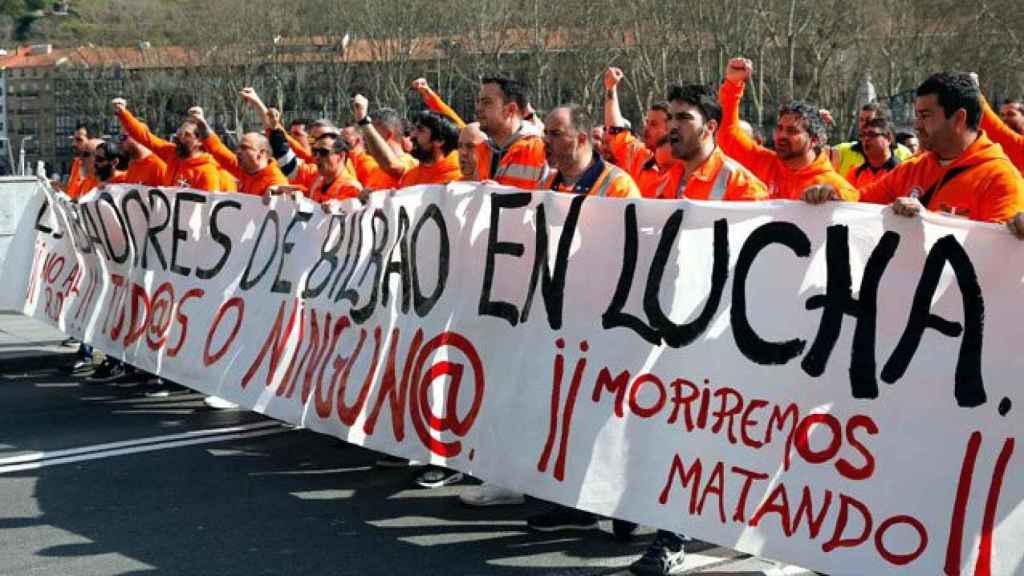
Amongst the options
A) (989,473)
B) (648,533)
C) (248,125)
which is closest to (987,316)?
(989,473)

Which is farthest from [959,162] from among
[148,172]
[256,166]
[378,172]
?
[148,172]

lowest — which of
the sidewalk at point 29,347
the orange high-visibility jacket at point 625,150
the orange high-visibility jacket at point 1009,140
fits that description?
the sidewalk at point 29,347

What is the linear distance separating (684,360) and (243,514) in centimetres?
229

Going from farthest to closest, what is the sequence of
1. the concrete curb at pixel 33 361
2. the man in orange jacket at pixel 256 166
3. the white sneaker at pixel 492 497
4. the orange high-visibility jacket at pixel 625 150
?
1. the concrete curb at pixel 33 361
2. the man in orange jacket at pixel 256 166
3. the orange high-visibility jacket at pixel 625 150
4. the white sneaker at pixel 492 497

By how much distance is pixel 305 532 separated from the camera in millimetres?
5980

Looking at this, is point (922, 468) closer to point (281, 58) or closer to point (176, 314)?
point (176, 314)

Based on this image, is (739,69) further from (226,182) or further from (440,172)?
(226,182)

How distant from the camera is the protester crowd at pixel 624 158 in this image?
5000 mm

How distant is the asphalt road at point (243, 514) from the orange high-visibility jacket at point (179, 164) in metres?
1.88

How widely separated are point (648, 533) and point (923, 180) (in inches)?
75.2

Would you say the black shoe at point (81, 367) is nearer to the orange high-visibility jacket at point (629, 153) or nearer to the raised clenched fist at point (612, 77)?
the orange high-visibility jacket at point (629, 153)

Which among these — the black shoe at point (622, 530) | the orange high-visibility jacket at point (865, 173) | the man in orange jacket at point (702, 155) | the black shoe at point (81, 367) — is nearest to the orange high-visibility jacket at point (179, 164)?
the black shoe at point (81, 367)

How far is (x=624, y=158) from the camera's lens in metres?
8.97

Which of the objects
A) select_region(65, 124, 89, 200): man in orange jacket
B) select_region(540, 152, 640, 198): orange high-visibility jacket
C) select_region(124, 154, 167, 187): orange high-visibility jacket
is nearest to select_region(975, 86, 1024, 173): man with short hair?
select_region(540, 152, 640, 198): orange high-visibility jacket
